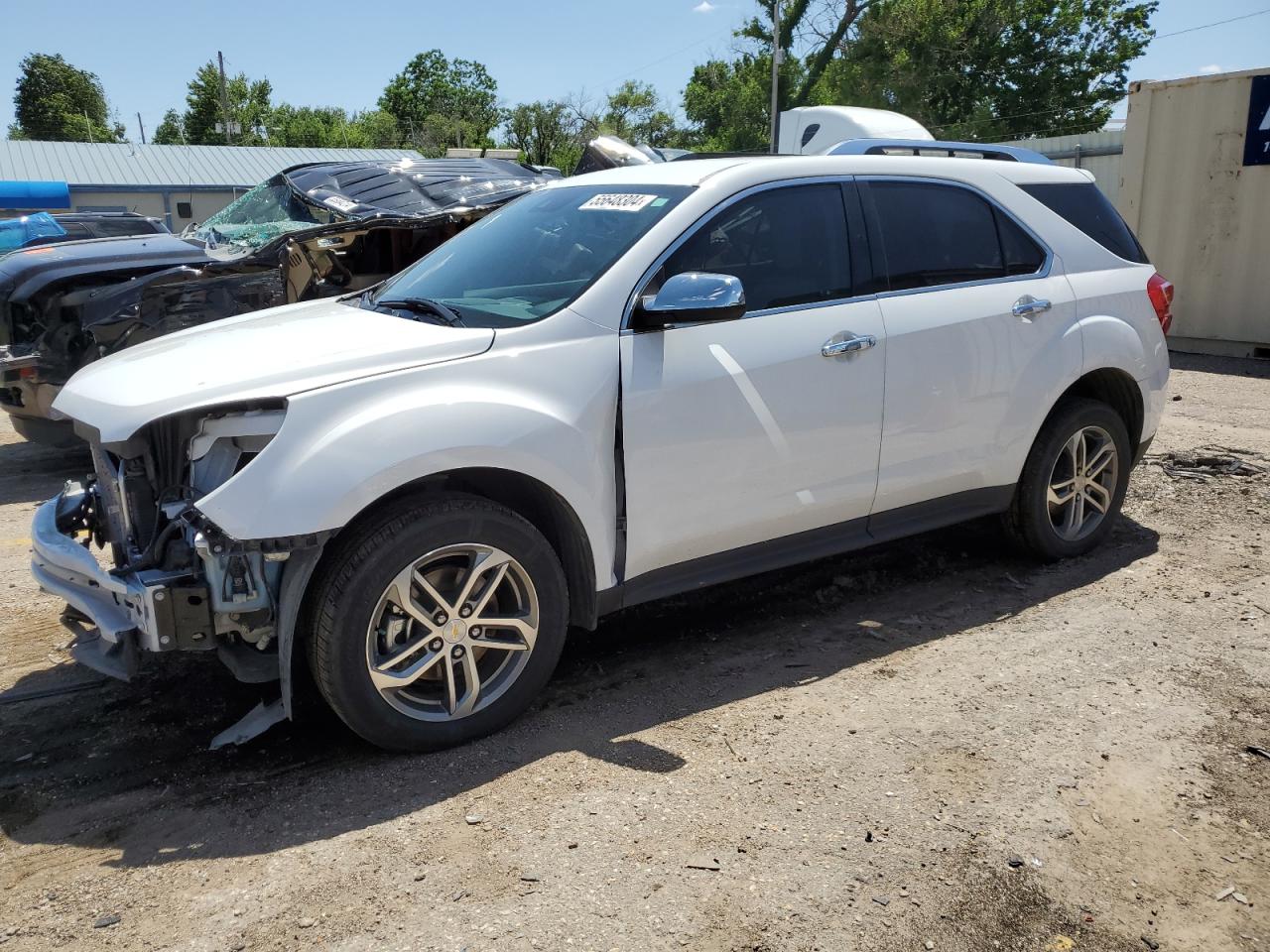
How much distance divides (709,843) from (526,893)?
0.53m

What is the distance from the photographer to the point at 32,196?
25.4 m

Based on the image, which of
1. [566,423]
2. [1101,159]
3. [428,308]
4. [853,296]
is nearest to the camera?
[566,423]

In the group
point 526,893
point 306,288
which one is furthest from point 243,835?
point 306,288

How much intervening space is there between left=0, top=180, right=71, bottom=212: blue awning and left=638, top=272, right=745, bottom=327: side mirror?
2677 centimetres

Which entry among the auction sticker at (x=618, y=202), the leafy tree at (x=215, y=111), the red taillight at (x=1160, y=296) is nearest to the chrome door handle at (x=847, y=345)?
the auction sticker at (x=618, y=202)

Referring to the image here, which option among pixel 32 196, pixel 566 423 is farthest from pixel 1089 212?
pixel 32 196

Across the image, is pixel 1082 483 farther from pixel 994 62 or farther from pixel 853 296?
pixel 994 62

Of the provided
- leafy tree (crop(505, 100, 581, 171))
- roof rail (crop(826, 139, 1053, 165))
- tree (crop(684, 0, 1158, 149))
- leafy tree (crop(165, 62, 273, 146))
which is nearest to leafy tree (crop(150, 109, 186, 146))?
leafy tree (crop(165, 62, 273, 146))

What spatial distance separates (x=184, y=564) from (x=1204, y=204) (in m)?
11.7

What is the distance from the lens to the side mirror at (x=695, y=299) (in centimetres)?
350

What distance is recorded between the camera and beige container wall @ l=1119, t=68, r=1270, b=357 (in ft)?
36.5

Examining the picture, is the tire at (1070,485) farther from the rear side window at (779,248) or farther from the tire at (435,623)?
the tire at (435,623)

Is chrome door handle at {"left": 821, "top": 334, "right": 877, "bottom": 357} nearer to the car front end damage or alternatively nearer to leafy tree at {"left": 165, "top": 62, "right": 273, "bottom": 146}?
the car front end damage

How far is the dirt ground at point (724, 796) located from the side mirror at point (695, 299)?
139 cm
